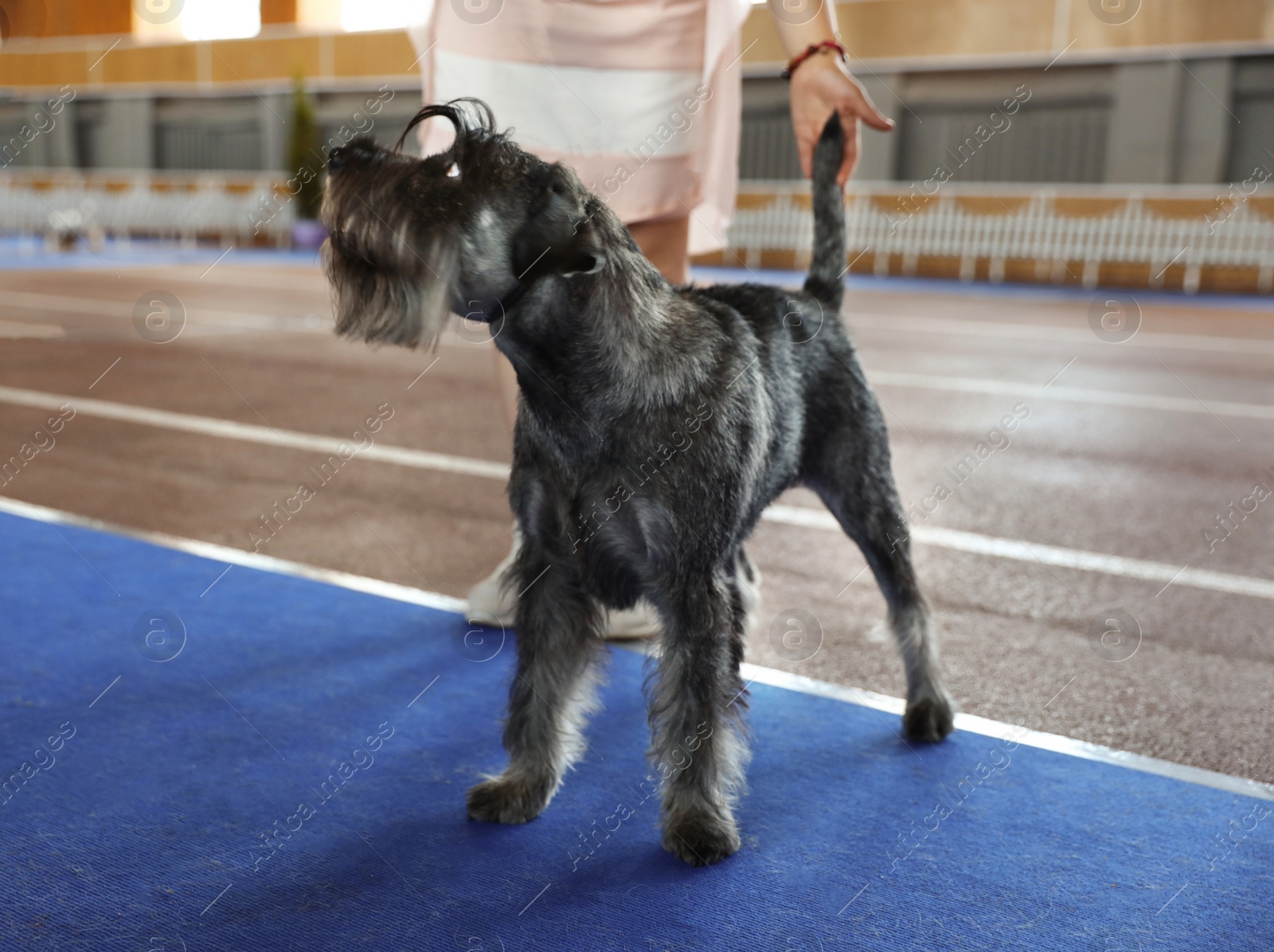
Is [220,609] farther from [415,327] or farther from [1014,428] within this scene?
[1014,428]

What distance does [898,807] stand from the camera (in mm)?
2068

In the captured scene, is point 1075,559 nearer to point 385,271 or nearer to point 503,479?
point 503,479

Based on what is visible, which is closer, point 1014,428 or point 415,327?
point 415,327

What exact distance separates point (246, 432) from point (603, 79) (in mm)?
3403

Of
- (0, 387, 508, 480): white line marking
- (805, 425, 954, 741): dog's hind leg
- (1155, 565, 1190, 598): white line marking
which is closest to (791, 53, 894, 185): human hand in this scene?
(805, 425, 954, 741): dog's hind leg

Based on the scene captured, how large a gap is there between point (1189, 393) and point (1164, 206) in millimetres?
10885

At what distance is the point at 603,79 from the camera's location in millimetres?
2688

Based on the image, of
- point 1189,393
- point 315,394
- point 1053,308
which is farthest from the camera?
point 1053,308

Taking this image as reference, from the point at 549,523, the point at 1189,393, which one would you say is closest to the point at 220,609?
the point at 549,523

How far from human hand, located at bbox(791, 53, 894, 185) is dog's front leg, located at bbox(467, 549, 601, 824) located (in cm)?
106

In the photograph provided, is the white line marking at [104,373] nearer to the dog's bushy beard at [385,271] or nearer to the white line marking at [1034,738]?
the white line marking at [1034,738]

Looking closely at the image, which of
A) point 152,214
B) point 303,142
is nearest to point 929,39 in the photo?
point 303,142

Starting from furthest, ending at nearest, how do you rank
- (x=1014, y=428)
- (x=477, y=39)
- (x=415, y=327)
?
1. (x=1014, y=428)
2. (x=477, y=39)
3. (x=415, y=327)

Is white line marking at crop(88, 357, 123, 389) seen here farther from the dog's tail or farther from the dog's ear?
the dog's ear
